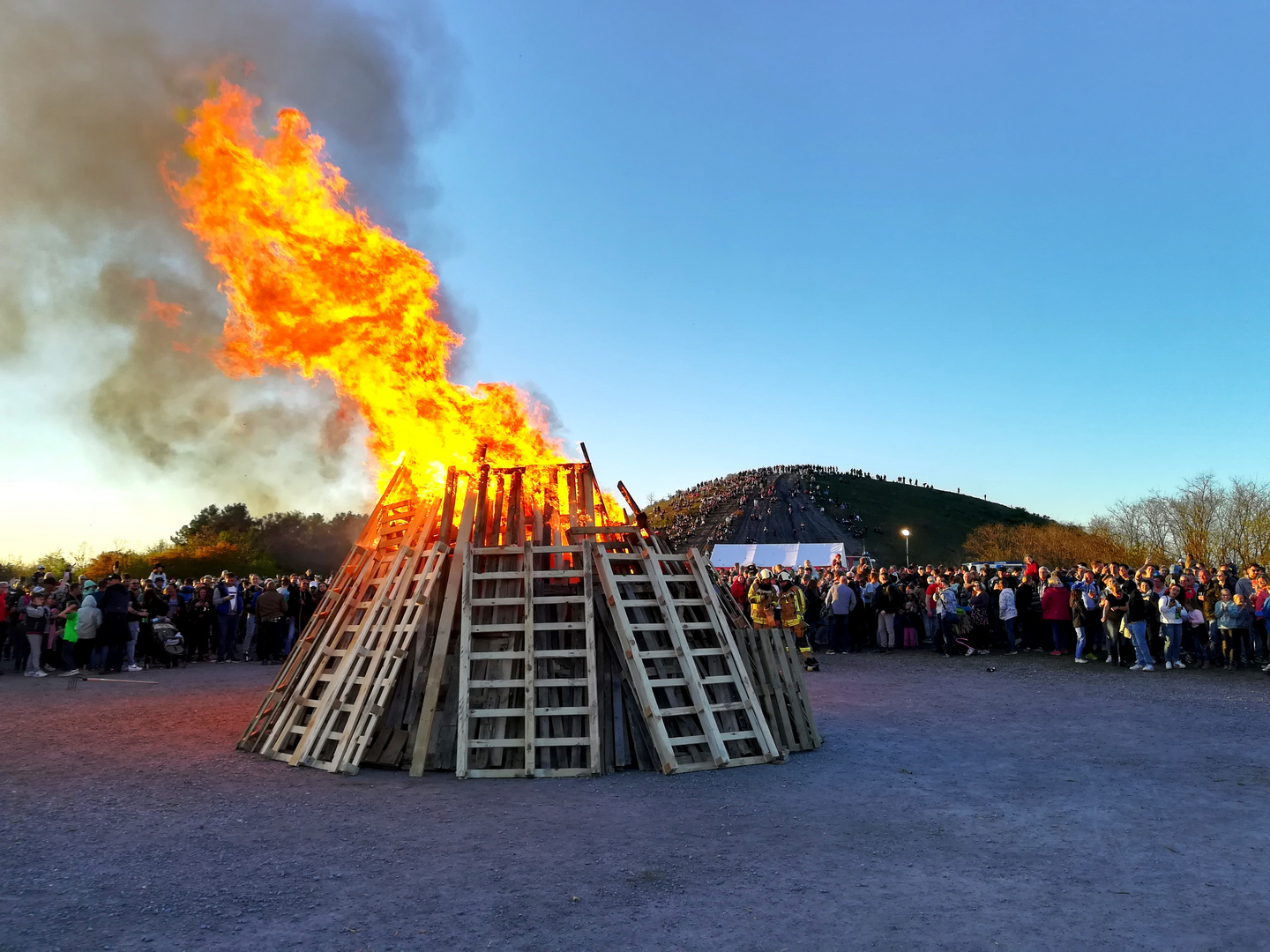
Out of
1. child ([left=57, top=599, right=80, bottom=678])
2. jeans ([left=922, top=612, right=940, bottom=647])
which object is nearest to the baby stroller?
child ([left=57, top=599, right=80, bottom=678])

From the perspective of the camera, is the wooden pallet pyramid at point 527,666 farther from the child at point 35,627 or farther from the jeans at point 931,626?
the jeans at point 931,626

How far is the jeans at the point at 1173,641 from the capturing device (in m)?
Answer: 17.2

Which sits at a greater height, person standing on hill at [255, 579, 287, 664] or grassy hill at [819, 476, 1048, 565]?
grassy hill at [819, 476, 1048, 565]

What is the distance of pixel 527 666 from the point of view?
30.9 ft

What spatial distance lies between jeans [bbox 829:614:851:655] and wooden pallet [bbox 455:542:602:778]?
14.1 metres

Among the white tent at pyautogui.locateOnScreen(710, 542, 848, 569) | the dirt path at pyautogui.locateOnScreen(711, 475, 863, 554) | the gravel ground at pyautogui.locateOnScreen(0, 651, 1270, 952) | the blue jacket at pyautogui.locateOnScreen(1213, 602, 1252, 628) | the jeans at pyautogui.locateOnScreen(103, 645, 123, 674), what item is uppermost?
the dirt path at pyautogui.locateOnScreen(711, 475, 863, 554)

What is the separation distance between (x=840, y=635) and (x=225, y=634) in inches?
658

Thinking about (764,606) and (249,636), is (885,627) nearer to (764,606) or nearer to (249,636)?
(764,606)

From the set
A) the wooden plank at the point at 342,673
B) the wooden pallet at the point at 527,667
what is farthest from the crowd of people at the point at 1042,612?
the wooden plank at the point at 342,673

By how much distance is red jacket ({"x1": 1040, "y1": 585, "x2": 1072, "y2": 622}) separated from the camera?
20.2m

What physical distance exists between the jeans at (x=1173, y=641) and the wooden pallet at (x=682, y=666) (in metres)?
12.2

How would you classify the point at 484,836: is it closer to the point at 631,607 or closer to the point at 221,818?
the point at 221,818

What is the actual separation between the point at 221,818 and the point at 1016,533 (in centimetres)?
8314

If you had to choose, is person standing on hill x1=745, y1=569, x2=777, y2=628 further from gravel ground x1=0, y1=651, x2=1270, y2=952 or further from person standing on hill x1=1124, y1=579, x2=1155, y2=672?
person standing on hill x1=1124, y1=579, x2=1155, y2=672
